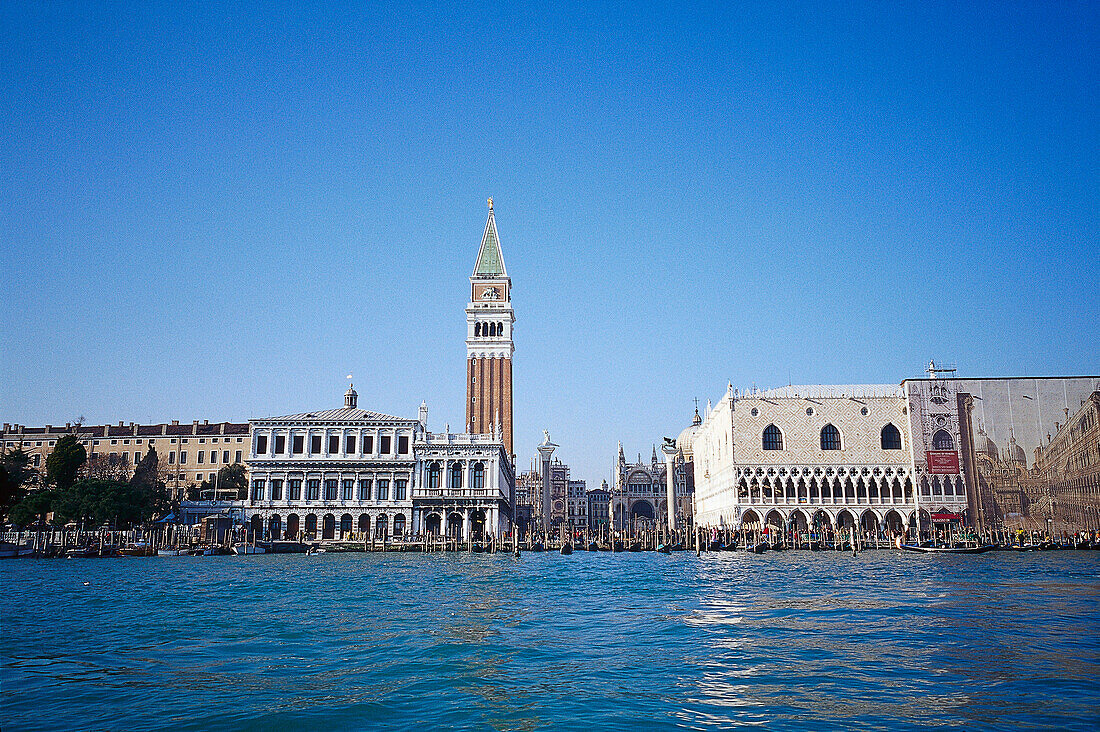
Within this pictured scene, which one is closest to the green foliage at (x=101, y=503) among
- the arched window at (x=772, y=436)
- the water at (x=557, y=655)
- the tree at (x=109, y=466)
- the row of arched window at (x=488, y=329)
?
the tree at (x=109, y=466)

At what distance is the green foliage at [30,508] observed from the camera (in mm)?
48062

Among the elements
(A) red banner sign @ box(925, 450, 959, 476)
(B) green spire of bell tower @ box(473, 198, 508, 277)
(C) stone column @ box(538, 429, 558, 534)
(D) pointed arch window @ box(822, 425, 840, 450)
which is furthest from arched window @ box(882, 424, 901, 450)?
(B) green spire of bell tower @ box(473, 198, 508, 277)

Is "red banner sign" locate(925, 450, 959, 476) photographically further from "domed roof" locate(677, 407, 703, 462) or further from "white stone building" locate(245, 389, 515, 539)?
"domed roof" locate(677, 407, 703, 462)

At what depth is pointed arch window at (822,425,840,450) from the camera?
5347 cm

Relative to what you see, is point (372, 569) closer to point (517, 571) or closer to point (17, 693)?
point (517, 571)

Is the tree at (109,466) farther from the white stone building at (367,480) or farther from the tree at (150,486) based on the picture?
the white stone building at (367,480)

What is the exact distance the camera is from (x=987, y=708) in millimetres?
9094

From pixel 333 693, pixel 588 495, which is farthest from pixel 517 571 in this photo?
pixel 588 495

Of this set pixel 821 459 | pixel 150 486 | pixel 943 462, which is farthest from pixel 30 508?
pixel 943 462

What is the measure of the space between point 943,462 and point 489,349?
33.7m

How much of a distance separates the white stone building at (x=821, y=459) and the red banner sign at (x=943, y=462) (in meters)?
1.30

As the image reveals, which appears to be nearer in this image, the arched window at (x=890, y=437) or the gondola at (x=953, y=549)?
the gondola at (x=953, y=549)

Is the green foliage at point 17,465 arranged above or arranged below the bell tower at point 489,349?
below

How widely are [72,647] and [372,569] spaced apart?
1805 cm
